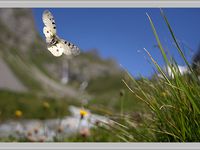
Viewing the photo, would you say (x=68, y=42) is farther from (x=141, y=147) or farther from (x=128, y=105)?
(x=128, y=105)

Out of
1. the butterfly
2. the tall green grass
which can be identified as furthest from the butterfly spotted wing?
the tall green grass

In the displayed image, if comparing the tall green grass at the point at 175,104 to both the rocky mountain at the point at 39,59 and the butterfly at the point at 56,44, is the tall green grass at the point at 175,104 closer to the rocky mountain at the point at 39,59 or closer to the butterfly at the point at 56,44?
the butterfly at the point at 56,44

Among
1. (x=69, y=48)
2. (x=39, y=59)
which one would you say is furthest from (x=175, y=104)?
(x=39, y=59)

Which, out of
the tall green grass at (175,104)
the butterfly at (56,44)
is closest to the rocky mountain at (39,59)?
the butterfly at (56,44)

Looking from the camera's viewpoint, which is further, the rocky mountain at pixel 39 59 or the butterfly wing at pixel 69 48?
the rocky mountain at pixel 39 59

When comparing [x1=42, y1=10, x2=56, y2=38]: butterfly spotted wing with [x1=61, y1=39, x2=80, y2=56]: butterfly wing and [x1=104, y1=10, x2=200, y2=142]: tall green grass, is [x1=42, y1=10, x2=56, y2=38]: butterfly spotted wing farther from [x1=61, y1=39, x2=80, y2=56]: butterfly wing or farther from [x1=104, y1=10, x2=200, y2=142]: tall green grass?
[x1=104, y1=10, x2=200, y2=142]: tall green grass
